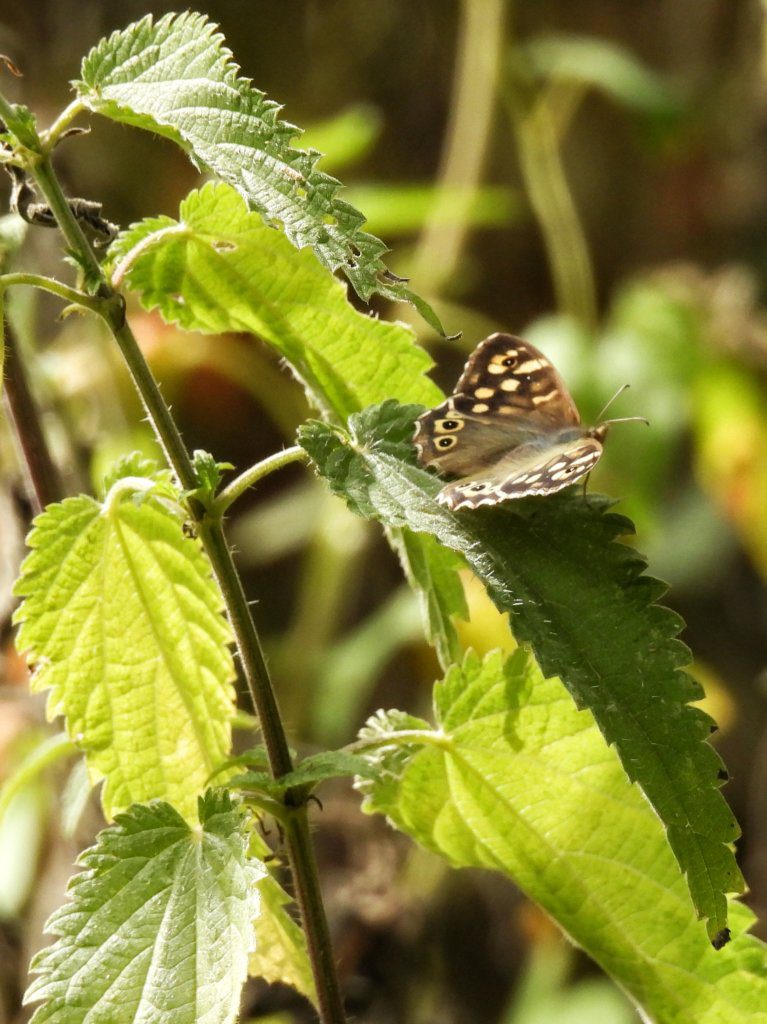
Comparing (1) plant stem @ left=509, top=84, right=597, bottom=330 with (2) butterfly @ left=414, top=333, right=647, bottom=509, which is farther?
(1) plant stem @ left=509, top=84, right=597, bottom=330

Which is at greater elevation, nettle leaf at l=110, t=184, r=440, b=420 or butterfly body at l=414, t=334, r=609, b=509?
nettle leaf at l=110, t=184, r=440, b=420

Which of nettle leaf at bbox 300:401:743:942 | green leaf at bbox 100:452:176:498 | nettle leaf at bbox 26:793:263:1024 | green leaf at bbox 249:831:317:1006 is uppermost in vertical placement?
green leaf at bbox 100:452:176:498

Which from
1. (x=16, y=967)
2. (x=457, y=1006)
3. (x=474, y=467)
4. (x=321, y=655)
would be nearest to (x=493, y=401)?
(x=474, y=467)

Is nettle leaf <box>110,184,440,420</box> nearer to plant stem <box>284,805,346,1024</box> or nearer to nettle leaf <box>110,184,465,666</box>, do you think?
nettle leaf <box>110,184,465,666</box>

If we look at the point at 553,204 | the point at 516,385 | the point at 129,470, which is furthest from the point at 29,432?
the point at 553,204

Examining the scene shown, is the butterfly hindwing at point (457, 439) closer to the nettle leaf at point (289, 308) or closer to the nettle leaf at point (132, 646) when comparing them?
the nettle leaf at point (289, 308)

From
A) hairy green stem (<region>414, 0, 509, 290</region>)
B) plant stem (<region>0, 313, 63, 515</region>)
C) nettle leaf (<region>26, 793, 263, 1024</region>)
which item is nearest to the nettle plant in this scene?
nettle leaf (<region>26, 793, 263, 1024</region>)

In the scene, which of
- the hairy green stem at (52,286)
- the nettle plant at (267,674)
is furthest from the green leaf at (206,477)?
the hairy green stem at (52,286)
